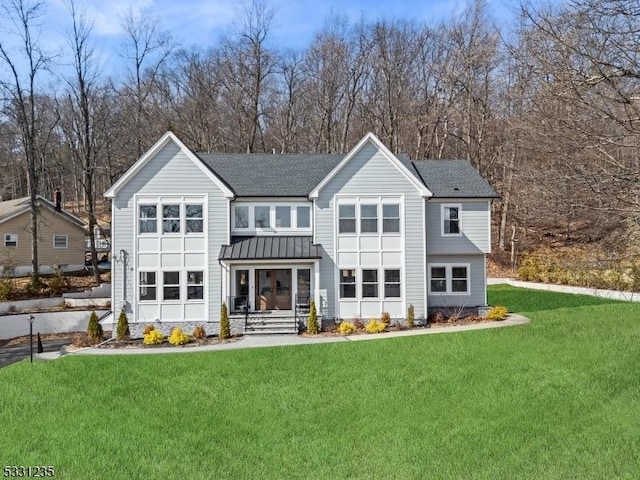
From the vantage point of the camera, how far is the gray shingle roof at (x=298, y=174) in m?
20.3

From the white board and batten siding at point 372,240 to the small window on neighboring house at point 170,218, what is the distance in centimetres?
549

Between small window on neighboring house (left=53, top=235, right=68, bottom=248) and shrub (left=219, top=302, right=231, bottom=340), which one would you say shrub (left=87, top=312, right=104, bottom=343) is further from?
small window on neighboring house (left=53, top=235, right=68, bottom=248)

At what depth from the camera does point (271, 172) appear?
2159cm

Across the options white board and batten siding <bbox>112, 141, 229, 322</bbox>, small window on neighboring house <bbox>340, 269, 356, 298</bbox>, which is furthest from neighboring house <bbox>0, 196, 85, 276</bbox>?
small window on neighboring house <bbox>340, 269, 356, 298</bbox>

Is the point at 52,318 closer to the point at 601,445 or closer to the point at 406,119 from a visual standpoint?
the point at 601,445

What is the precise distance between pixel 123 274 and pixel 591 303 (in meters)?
19.8

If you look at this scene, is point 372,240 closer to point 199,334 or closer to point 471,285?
point 471,285

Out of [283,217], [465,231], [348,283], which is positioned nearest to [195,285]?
[283,217]

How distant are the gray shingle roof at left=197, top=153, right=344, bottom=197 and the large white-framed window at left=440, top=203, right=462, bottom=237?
533 centimetres

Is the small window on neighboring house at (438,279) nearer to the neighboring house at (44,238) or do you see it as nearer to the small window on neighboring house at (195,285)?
the small window on neighboring house at (195,285)

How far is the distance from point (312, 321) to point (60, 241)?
23.2 meters

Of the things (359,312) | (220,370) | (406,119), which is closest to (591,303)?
(359,312)

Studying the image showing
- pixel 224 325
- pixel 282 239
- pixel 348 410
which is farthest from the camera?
pixel 282 239

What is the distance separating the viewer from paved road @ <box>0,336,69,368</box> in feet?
55.7
